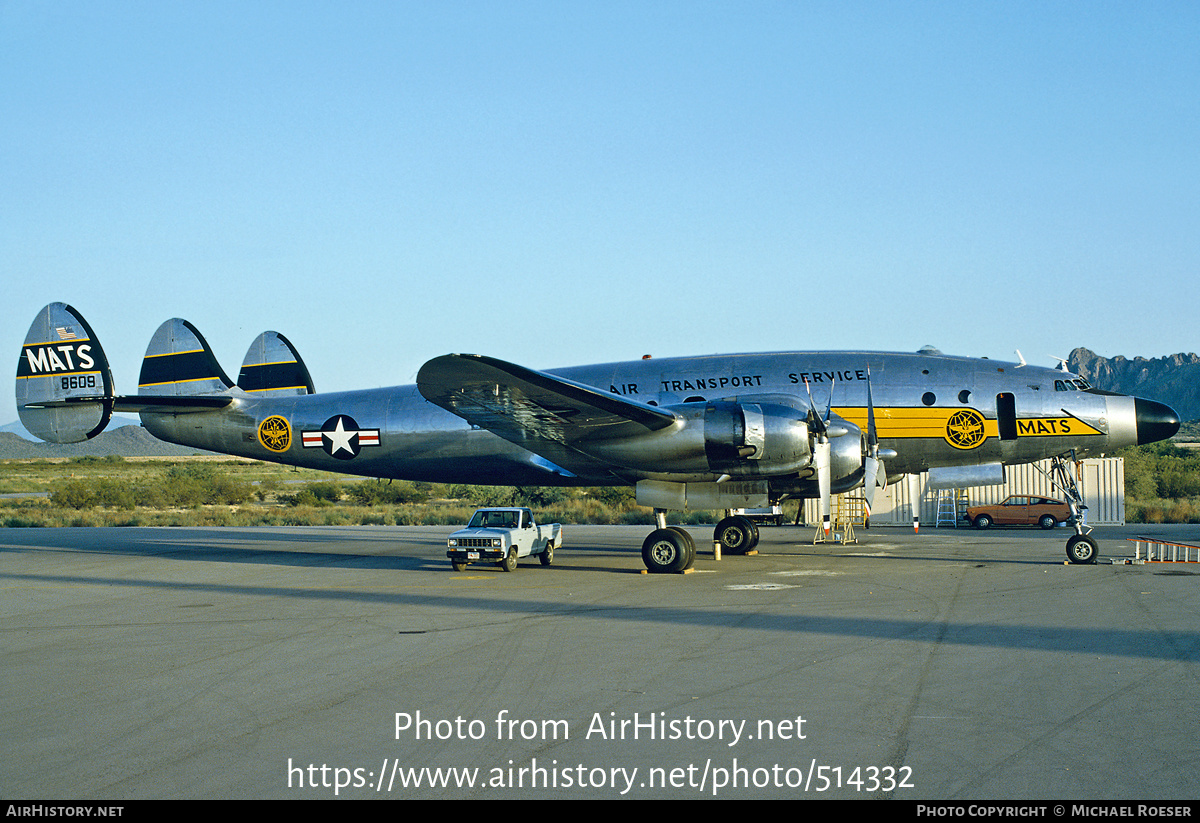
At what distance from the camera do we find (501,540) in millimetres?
17438

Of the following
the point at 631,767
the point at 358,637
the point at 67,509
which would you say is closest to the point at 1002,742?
the point at 631,767

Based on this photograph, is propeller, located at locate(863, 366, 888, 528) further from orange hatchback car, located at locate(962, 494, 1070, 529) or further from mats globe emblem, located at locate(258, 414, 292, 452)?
orange hatchback car, located at locate(962, 494, 1070, 529)

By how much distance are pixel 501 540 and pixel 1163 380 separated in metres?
207

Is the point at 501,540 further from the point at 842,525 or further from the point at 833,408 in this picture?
the point at 842,525

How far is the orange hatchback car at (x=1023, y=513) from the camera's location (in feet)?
99.9

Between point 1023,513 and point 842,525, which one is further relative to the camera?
point 1023,513

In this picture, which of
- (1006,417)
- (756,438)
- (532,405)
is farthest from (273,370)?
(1006,417)

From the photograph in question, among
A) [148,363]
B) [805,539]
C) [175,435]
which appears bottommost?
[805,539]

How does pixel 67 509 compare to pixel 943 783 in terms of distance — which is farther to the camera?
pixel 67 509

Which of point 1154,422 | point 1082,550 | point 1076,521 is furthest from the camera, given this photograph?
point 1154,422

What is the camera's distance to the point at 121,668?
9156mm

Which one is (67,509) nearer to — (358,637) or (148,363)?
(148,363)

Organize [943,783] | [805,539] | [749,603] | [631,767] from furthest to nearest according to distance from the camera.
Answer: [805,539] < [749,603] < [631,767] < [943,783]

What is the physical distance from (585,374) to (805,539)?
9.67 meters
